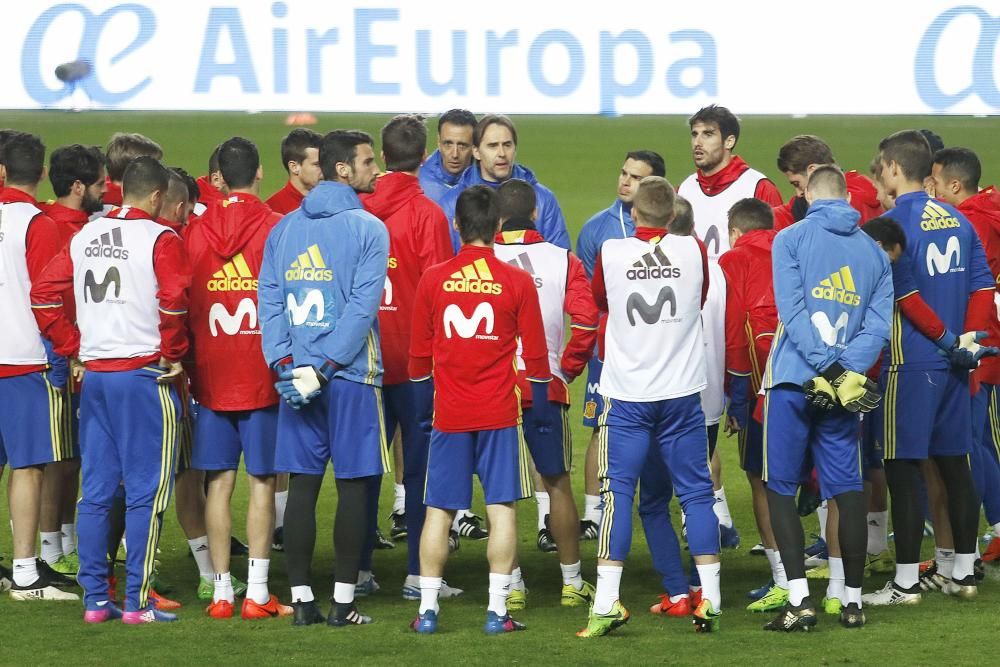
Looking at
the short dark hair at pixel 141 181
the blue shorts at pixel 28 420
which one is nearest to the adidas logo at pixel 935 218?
the short dark hair at pixel 141 181

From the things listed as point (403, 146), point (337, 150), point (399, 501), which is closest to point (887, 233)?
point (403, 146)

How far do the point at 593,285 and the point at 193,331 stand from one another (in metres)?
1.86

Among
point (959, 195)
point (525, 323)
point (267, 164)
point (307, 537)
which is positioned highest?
point (267, 164)

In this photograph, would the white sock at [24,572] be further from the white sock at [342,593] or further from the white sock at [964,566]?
the white sock at [964,566]

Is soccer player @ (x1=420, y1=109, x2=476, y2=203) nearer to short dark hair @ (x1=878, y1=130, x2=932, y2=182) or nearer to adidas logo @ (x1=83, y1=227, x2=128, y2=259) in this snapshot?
adidas logo @ (x1=83, y1=227, x2=128, y2=259)

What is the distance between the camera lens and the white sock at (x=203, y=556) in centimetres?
658

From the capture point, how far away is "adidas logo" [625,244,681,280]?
5.72 meters

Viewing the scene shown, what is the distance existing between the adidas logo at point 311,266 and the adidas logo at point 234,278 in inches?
16.1

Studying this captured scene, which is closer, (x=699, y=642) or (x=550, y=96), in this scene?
(x=699, y=642)

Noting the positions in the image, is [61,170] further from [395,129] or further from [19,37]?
[19,37]

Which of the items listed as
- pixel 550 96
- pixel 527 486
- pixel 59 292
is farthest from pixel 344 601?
pixel 550 96

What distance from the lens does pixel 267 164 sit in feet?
77.7

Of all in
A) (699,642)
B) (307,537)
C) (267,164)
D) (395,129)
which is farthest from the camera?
(267,164)

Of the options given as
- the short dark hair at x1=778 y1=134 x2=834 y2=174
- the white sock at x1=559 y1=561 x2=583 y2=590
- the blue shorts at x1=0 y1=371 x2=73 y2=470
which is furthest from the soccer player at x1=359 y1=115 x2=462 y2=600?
the short dark hair at x1=778 y1=134 x2=834 y2=174
